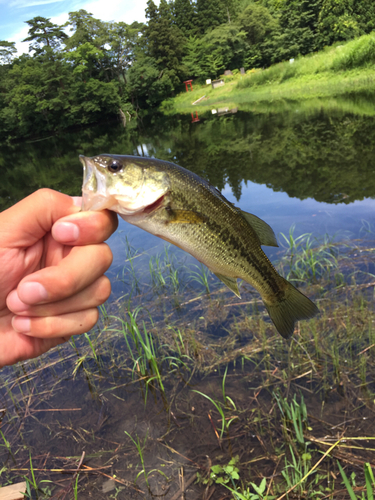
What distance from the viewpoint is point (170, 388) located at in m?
4.08

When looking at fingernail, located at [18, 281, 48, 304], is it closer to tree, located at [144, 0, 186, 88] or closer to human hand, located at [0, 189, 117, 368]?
human hand, located at [0, 189, 117, 368]

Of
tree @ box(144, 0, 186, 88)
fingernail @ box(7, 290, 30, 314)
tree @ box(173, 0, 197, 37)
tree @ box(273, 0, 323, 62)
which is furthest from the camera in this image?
tree @ box(173, 0, 197, 37)

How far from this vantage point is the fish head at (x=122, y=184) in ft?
5.91

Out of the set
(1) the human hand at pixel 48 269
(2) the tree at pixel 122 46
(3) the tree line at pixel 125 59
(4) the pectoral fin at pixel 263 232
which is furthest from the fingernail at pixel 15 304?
(2) the tree at pixel 122 46

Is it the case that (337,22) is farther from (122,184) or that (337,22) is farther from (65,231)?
(65,231)

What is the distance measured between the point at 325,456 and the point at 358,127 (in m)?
14.4

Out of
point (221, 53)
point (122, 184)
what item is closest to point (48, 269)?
point (122, 184)

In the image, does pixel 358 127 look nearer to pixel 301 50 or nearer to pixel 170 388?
pixel 170 388

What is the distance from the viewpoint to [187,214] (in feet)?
6.49

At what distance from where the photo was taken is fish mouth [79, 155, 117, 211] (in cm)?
178

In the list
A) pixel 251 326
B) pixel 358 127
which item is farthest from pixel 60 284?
pixel 358 127

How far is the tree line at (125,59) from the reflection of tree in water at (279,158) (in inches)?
1280

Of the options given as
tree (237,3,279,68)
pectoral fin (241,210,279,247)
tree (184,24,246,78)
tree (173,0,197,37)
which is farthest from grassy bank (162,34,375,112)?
tree (173,0,197,37)

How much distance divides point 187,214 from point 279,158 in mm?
11877
